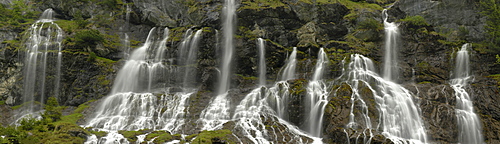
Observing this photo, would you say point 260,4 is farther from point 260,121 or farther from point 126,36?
point 260,121

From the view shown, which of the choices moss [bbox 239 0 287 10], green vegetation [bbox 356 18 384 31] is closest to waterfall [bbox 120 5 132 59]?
moss [bbox 239 0 287 10]

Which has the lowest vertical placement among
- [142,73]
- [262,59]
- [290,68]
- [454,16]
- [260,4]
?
[142,73]

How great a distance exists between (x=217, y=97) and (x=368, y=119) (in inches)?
560

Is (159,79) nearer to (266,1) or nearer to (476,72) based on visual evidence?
(266,1)

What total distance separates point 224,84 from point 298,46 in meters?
10.1

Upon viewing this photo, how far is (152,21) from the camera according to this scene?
142 feet

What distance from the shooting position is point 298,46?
36.8 meters

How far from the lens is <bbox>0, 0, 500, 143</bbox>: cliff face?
24562 mm

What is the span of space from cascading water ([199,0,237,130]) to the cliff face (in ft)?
2.59

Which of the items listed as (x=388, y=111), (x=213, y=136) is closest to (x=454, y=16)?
(x=388, y=111)

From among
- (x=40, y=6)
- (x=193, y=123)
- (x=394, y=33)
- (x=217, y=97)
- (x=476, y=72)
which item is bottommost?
(x=193, y=123)

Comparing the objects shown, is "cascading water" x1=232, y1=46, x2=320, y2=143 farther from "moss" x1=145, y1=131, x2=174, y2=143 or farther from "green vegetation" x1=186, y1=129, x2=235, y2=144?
"moss" x1=145, y1=131, x2=174, y2=143

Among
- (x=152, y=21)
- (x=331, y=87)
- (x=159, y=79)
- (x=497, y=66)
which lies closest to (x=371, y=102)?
(x=331, y=87)

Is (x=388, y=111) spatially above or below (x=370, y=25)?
below
